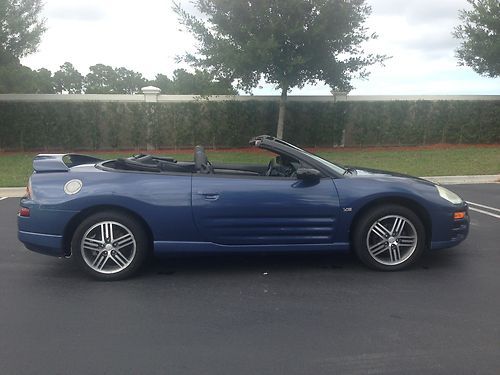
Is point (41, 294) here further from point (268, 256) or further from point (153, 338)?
point (268, 256)

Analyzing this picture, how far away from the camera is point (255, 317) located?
3.72 metres

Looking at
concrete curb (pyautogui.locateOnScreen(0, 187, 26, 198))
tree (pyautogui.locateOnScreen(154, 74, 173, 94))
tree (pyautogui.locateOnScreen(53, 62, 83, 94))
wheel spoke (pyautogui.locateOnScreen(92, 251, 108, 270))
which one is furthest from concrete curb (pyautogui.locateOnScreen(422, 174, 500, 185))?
tree (pyautogui.locateOnScreen(53, 62, 83, 94))

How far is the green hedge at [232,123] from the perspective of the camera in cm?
1814

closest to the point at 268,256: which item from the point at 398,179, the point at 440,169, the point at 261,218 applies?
the point at 261,218

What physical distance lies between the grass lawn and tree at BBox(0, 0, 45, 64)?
12.6ft

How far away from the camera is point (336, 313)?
3770mm

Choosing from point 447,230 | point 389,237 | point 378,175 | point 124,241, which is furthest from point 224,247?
point 447,230

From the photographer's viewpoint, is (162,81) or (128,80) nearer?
(162,81)

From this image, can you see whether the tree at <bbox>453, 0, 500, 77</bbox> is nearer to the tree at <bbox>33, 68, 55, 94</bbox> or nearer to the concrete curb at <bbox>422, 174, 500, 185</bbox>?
the concrete curb at <bbox>422, 174, 500, 185</bbox>

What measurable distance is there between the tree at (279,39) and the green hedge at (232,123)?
Result: 1.90m

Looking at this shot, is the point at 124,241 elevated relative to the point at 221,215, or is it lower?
lower

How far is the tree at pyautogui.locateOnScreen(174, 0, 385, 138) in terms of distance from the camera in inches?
611

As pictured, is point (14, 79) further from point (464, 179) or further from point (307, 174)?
point (307, 174)

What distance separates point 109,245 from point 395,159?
12.5m
